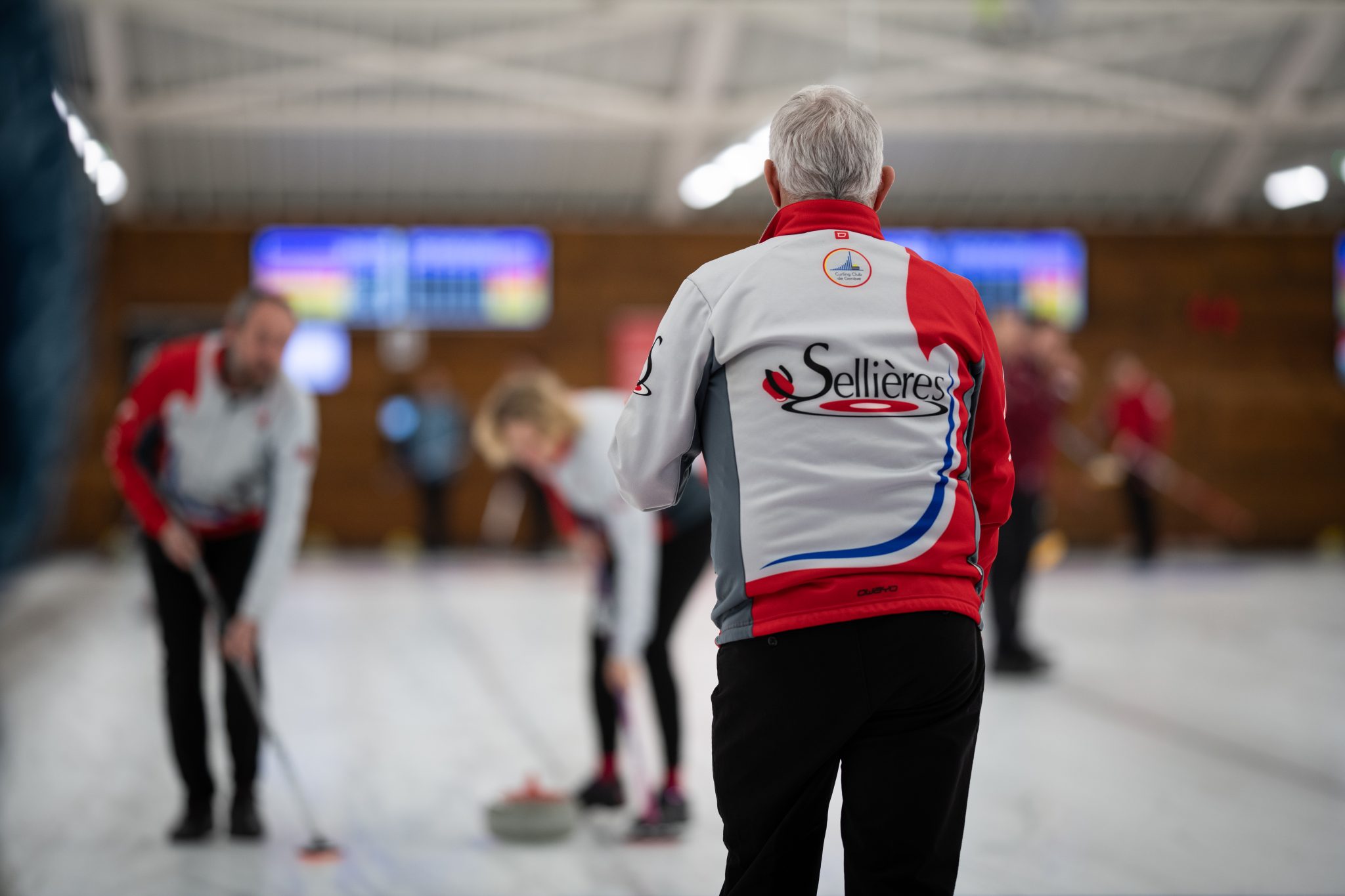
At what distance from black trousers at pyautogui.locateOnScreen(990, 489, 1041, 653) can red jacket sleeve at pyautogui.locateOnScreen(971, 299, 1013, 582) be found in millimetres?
4419

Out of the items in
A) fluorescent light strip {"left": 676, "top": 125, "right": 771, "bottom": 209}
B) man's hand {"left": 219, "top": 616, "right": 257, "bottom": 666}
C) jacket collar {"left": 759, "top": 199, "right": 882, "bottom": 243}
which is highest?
fluorescent light strip {"left": 676, "top": 125, "right": 771, "bottom": 209}

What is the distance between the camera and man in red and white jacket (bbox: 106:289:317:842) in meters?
3.36

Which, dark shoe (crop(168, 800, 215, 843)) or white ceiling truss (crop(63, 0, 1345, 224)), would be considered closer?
dark shoe (crop(168, 800, 215, 843))

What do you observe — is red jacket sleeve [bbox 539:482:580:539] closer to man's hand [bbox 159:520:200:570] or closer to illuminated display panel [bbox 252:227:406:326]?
man's hand [bbox 159:520:200:570]

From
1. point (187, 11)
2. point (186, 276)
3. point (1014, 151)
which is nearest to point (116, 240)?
point (186, 276)

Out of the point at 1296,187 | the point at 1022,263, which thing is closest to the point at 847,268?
the point at 1022,263

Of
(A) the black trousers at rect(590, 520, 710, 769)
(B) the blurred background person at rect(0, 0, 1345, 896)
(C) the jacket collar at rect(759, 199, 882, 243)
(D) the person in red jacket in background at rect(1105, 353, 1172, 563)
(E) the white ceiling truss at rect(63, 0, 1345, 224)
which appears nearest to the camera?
(C) the jacket collar at rect(759, 199, 882, 243)

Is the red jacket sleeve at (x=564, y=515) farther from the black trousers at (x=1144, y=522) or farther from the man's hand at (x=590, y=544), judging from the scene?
the black trousers at (x=1144, y=522)

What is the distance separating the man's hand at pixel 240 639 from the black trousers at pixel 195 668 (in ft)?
0.43

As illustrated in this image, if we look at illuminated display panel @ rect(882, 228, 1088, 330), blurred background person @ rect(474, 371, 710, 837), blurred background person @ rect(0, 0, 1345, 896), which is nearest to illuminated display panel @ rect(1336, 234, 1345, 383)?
blurred background person @ rect(0, 0, 1345, 896)

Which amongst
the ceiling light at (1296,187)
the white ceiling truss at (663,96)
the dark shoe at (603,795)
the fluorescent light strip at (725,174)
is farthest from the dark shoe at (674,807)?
the ceiling light at (1296,187)

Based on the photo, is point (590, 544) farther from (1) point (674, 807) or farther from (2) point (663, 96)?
(2) point (663, 96)

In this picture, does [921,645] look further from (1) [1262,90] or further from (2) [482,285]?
(1) [1262,90]

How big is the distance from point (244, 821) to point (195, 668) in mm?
437
